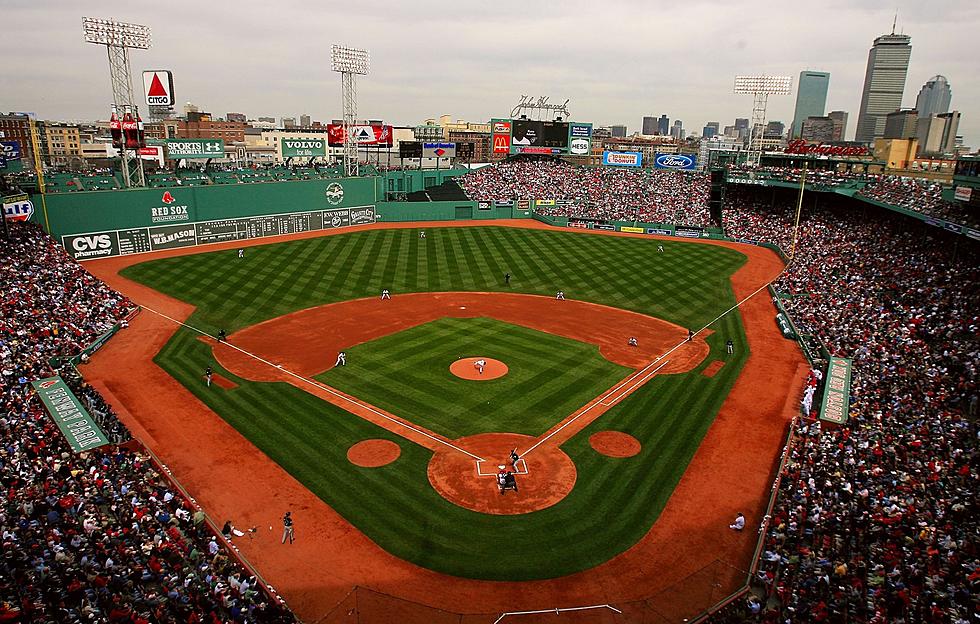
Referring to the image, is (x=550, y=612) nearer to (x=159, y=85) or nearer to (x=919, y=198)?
(x=919, y=198)

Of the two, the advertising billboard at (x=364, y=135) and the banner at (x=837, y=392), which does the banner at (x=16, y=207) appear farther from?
the banner at (x=837, y=392)

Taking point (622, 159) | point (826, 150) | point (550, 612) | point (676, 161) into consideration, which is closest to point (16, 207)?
point (550, 612)

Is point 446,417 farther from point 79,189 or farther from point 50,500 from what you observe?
point 79,189

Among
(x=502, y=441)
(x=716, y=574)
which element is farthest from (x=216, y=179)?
(x=716, y=574)

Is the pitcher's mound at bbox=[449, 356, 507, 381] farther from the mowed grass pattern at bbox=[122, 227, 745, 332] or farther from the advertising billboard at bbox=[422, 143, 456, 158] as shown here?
the advertising billboard at bbox=[422, 143, 456, 158]

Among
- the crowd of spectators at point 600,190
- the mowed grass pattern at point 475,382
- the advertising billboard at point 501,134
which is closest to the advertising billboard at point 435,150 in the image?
the crowd of spectators at point 600,190

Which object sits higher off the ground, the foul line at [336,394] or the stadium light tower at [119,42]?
the stadium light tower at [119,42]
